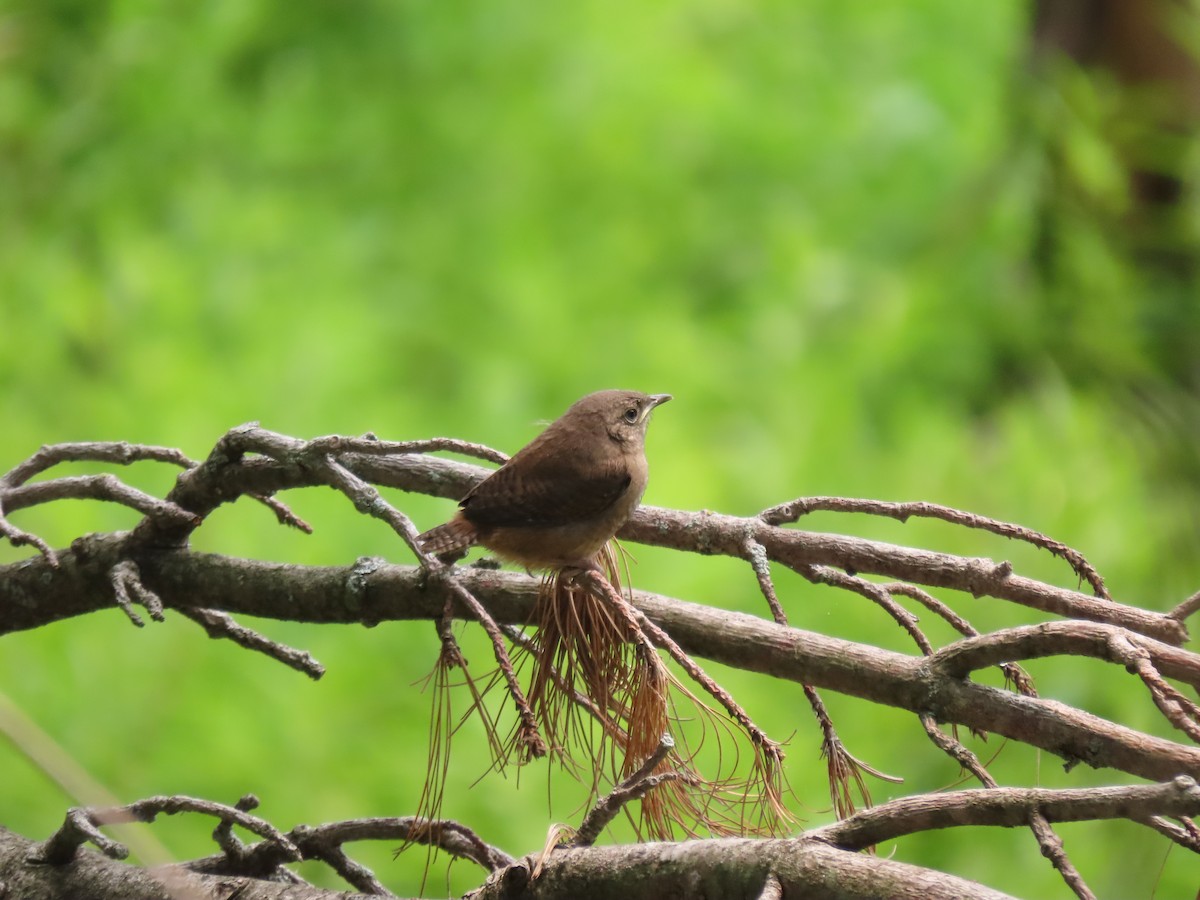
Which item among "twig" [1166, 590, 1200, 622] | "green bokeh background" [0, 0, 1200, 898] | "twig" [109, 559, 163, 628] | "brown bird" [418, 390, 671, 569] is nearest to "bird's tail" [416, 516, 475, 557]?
"brown bird" [418, 390, 671, 569]

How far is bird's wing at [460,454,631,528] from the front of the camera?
2.49 metres

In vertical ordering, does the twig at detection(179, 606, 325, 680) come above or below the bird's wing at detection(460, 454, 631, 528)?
below

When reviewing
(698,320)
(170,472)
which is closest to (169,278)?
(170,472)

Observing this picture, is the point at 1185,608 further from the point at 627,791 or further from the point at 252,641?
the point at 252,641

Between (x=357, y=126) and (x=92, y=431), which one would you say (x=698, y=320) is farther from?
(x=92, y=431)

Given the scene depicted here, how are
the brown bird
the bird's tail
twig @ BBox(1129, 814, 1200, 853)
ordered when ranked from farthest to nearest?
1. the bird's tail
2. the brown bird
3. twig @ BBox(1129, 814, 1200, 853)

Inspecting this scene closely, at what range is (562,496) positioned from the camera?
104 inches

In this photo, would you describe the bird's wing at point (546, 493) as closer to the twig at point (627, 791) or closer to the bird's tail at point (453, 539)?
the bird's tail at point (453, 539)

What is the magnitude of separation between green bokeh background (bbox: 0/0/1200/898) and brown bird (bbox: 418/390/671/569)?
4.99ft

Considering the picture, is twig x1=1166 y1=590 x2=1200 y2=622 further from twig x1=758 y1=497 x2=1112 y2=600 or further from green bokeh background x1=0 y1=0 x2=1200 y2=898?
green bokeh background x1=0 y1=0 x2=1200 y2=898

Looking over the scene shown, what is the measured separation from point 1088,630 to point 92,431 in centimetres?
426

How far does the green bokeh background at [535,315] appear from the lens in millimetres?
4285

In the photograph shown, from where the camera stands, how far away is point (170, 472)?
15.1ft

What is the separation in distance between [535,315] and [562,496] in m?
4.00
